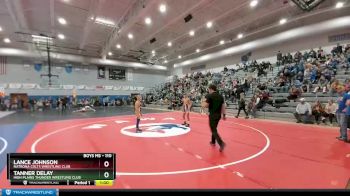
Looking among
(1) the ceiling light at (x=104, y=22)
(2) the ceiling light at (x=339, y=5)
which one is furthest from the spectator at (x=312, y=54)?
(1) the ceiling light at (x=104, y=22)

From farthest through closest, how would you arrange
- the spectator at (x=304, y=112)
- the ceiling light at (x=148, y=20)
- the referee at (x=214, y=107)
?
the ceiling light at (x=148, y=20) < the spectator at (x=304, y=112) < the referee at (x=214, y=107)

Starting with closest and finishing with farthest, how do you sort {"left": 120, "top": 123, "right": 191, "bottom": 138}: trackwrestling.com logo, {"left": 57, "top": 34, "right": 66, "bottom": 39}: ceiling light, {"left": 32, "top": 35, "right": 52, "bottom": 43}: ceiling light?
{"left": 120, "top": 123, "right": 191, "bottom": 138}: trackwrestling.com logo → {"left": 32, "top": 35, "right": 52, "bottom": 43}: ceiling light → {"left": 57, "top": 34, "right": 66, "bottom": 39}: ceiling light

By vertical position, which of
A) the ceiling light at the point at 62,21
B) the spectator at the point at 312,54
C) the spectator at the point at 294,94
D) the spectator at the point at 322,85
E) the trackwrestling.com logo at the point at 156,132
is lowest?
the trackwrestling.com logo at the point at 156,132

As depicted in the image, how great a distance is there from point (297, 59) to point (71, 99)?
25982 mm

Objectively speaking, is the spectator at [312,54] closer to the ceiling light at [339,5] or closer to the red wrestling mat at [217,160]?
the ceiling light at [339,5]

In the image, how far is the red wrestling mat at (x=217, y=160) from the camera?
9.96 ft

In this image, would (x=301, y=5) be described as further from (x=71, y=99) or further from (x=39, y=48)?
(x=71, y=99)

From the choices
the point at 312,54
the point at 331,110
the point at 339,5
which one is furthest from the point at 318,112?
the point at 312,54

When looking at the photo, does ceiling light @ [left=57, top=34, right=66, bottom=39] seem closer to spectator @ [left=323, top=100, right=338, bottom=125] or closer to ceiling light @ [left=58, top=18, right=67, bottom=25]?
ceiling light @ [left=58, top=18, right=67, bottom=25]

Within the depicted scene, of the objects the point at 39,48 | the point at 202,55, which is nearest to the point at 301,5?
the point at 202,55

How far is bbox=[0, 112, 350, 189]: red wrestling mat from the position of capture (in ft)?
9.96

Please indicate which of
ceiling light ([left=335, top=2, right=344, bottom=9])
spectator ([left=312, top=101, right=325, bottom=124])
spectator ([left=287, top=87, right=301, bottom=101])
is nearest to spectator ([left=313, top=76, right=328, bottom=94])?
spectator ([left=287, top=87, right=301, bottom=101])

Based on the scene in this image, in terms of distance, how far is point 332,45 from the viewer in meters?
15.2

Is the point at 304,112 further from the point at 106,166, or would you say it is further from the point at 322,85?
the point at 106,166
